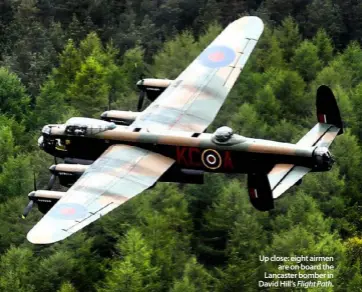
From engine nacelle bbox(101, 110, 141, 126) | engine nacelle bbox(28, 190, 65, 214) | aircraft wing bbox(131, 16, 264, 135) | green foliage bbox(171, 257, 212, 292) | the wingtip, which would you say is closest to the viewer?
the wingtip

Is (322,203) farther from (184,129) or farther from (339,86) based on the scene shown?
(184,129)

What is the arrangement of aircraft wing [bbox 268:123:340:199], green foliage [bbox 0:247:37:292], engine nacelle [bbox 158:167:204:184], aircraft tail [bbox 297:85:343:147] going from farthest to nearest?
green foliage [bbox 0:247:37:292] < engine nacelle [bbox 158:167:204:184] < aircraft tail [bbox 297:85:343:147] < aircraft wing [bbox 268:123:340:199]

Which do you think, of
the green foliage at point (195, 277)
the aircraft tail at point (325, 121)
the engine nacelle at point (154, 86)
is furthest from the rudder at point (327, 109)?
the green foliage at point (195, 277)

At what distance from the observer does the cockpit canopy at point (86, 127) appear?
2874 inches

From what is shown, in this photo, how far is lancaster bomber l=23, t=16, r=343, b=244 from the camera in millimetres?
65812

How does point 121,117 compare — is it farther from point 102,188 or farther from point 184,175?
point 102,188

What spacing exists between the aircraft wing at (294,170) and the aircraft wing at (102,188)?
7.76 m

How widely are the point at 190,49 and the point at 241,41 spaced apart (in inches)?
2306

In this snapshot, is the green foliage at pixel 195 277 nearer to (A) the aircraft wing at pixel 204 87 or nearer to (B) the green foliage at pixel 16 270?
(B) the green foliage at pixel 16 270

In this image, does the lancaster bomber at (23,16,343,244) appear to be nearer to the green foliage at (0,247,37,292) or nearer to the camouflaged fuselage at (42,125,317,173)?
the camouflaged fuselage at (42,125,317,173)

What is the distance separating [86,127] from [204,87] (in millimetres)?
11327

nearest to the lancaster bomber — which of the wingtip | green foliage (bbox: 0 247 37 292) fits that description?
the wingtip

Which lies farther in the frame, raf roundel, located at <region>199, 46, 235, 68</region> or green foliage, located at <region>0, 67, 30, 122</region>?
green foliage, located at <region>0, 67, 30, 122</region>

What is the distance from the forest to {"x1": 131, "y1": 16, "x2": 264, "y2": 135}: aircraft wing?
1810cm
